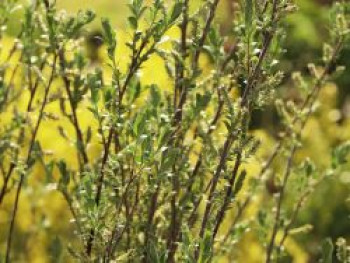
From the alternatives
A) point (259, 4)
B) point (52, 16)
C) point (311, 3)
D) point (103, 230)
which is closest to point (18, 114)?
point (52, 16)

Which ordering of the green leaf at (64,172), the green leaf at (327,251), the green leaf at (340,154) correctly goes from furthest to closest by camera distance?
the green leaf at (340,154), the green leaf at (64,172), the green leaf at (327,251)

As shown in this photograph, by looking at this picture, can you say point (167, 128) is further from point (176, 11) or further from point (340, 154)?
point (340, 154)

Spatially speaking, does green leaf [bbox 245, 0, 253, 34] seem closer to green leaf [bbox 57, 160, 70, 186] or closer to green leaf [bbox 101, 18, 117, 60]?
green leaf [bbox 101, 18, 117, 60]

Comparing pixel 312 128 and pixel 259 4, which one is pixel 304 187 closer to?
pixel 259 4

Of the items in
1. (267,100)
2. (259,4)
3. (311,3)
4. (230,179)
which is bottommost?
(230,179)

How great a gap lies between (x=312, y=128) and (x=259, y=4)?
612 cm

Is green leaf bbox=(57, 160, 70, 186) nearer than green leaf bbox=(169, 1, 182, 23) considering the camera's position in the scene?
No

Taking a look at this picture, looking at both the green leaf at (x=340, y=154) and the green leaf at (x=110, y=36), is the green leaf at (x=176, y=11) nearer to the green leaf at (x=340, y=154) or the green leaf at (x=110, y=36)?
the green leaf at (x=110, y=36)

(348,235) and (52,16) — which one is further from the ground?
(348,235)

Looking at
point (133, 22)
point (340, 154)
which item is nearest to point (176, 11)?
point (133, 22)

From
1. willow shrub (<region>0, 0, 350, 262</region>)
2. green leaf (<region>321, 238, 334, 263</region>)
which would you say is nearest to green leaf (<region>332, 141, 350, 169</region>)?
willow shrub (<region>0, 0, 350, 262</region>)

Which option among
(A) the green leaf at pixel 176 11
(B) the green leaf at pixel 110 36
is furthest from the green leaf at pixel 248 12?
(B) the green leaf at pixel 110 36

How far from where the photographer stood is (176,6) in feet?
5.82

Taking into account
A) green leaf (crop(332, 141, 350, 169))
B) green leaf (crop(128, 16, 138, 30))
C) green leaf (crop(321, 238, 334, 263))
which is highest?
green leaf (crop(128, 16, 138, 30))
